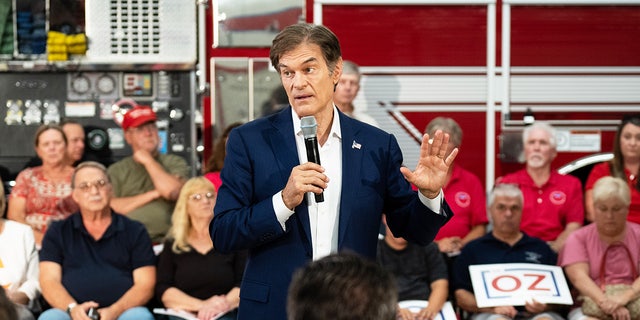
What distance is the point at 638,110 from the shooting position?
934 centimetres

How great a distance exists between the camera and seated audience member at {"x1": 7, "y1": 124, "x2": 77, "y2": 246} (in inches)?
332

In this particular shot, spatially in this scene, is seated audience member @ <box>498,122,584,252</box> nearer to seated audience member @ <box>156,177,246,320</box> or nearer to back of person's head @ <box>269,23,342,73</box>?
seated audience member @ <box>156,177,246,320</box>

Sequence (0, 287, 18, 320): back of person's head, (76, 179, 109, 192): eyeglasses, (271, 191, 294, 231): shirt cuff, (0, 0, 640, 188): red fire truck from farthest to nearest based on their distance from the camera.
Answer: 1. (0, 0, 640, 188): red fire truck
2. (76, 179, 109, 192): eyeglasses
3. (271, 191, 294, 231): shirt cuff
4. (0, 287, 18, 320): back of person's head

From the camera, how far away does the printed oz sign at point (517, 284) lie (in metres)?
7.34

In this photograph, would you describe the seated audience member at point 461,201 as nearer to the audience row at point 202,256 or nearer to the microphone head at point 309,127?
the audience row at point 202,256

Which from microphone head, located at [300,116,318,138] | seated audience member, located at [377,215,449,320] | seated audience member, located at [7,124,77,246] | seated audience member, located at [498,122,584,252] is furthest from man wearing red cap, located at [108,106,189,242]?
microphone head, located at [300,116,318,138]

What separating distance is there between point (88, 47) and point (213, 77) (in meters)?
1.06

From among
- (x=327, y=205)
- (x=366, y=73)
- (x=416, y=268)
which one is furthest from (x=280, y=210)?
(x=366, y=73)

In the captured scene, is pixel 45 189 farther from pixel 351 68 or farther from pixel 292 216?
pixel 292 216

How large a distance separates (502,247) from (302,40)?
4169 mm

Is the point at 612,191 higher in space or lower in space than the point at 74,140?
lower

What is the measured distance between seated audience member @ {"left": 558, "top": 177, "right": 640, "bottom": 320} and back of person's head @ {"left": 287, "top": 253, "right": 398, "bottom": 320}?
5069 millimetres

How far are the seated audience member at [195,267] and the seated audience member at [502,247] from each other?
1.50 m

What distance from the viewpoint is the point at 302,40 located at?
12.8 ft
